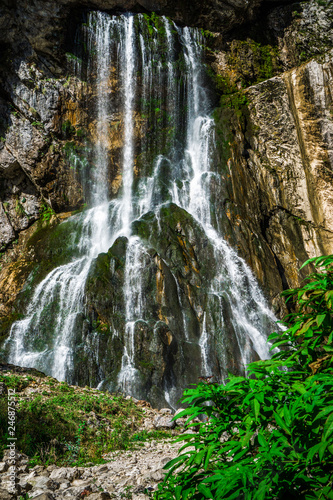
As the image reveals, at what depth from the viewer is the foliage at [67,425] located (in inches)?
197

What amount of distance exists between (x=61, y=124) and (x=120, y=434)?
17.7 m

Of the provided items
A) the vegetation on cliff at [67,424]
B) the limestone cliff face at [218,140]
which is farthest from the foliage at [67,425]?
the limestone cliff face at [218,140]

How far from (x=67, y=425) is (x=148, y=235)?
398 inches

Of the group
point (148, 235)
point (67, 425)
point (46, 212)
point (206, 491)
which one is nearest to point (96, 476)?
point (67, 425)

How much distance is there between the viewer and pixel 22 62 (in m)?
19.5

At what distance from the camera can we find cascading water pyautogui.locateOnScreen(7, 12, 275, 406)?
12.1 metres

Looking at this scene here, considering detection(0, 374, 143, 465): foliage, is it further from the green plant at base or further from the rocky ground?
the green plant at base

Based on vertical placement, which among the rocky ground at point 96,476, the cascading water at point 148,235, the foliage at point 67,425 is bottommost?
the rocky ground at point 96,476

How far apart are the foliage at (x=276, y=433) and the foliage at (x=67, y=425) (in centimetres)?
409

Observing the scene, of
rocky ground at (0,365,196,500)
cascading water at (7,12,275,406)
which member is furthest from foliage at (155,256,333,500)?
cascading water at (7,12,275,406)

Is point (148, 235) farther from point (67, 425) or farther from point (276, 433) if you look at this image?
point (276, 433)

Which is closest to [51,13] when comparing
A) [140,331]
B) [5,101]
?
[5,101]

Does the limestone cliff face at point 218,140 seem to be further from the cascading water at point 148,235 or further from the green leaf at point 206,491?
the green leaf at point 206,491

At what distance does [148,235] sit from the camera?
15.3 metres
